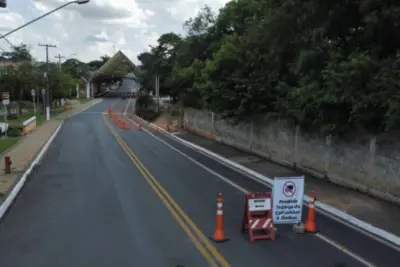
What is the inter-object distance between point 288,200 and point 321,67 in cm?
679

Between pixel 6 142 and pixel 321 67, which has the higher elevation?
pixel 321 67

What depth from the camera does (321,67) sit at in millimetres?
15398

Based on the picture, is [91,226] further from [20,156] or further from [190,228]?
[20,156]

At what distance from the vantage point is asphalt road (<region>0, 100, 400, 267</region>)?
8172 mm

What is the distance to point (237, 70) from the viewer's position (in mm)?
24000

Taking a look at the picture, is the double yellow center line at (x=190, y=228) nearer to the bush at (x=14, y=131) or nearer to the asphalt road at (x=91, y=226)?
the asphalt road at (x=91, y=226)

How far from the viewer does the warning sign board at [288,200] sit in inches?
392

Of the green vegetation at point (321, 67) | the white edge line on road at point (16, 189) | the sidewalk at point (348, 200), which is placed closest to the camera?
the sidewalk at point (348, 200)

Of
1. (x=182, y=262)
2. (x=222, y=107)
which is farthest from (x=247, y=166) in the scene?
(x=182, y=262)

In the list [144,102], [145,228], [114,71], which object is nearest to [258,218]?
[145,228]

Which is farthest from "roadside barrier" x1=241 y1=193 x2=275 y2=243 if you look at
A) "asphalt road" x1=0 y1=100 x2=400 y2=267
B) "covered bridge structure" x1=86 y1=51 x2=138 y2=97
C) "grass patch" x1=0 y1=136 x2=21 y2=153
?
"covered bridge structure" x1=86 y1=51 x2=138 y2=97

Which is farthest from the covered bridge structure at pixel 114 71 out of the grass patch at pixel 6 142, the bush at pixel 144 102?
the grass patch at pixel 6 142

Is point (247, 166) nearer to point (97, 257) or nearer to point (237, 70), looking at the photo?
point (237, 70)

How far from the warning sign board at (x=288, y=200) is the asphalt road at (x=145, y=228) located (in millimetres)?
278
